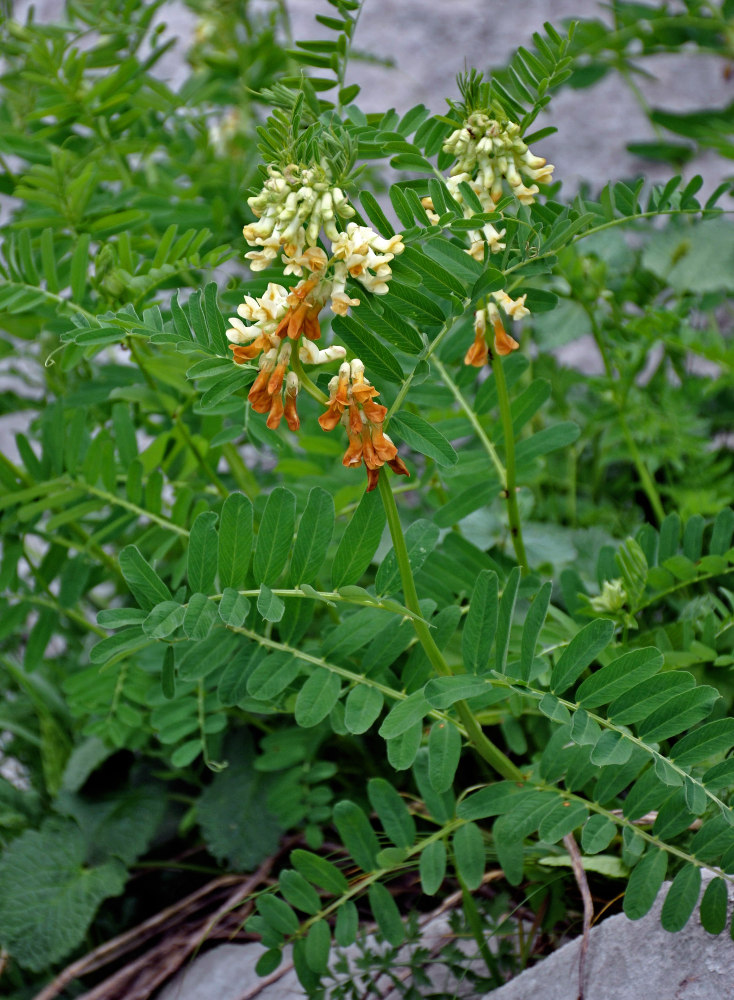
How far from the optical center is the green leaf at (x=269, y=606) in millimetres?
714

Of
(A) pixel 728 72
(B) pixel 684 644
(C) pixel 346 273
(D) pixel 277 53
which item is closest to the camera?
(C) pixel 346 273

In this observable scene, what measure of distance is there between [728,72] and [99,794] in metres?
2.22

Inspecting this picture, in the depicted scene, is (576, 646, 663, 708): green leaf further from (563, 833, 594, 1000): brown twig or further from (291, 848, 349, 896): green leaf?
(291, 848, 349, 896): green leaf

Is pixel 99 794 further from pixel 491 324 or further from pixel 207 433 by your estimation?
pixel 491 324

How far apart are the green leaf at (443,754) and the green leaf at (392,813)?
89mm

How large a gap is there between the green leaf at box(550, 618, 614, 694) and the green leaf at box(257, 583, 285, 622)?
25 centimetres

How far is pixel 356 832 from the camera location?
0.90 metres

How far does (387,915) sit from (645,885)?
0.85ft

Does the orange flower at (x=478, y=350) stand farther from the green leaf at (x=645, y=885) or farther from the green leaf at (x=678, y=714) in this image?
the green leaf at (x=645, y=885)

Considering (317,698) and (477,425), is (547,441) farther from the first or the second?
(317,698)

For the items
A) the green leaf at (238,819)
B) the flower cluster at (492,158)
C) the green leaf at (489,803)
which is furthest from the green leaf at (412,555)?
the green leaf at (238,819)

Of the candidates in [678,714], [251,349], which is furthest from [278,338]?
[678,714]

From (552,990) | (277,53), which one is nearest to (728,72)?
(277,53)

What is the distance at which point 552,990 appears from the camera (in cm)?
82
